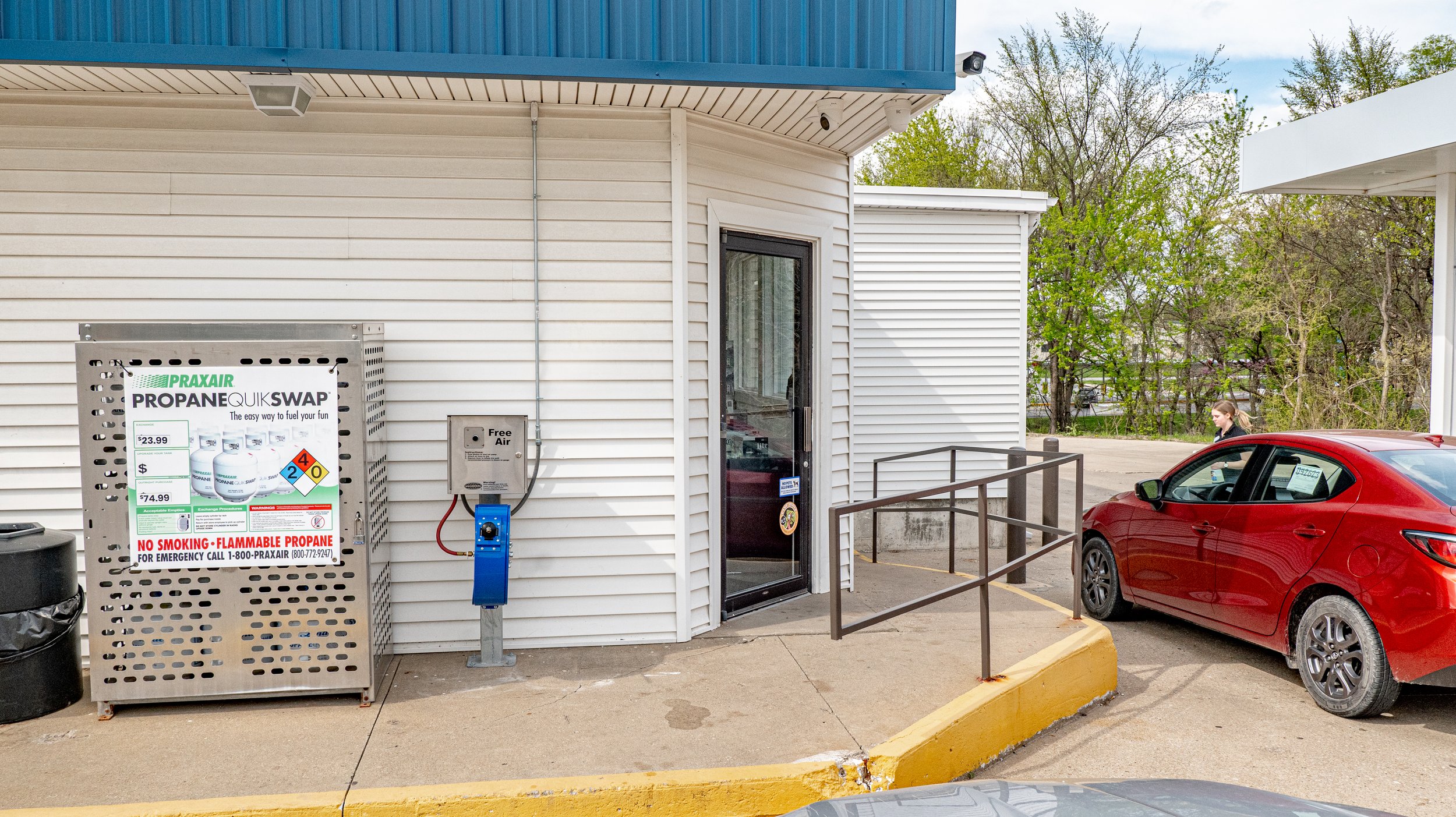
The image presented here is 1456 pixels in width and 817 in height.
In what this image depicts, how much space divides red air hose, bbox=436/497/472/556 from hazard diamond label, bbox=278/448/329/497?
72 centimetres

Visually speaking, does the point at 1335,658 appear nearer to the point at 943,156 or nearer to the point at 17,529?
the point at 17,529

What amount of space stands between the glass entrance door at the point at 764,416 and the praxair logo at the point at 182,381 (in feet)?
9.35

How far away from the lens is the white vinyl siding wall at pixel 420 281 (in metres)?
5.44

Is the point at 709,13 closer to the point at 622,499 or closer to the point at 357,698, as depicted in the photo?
the point at 622,499

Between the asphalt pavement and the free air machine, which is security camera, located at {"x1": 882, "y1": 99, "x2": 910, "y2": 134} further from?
the asphalt pavement

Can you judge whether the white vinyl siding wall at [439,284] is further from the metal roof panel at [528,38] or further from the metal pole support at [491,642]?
the metal roof panel at [528,38]

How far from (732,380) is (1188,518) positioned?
10.4 ft

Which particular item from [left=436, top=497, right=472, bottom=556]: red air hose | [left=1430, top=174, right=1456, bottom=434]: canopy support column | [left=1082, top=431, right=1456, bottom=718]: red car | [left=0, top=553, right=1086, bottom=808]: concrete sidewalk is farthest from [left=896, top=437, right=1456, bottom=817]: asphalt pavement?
[left=1430, top=174, right=1456, bottom=434]: canopy support column

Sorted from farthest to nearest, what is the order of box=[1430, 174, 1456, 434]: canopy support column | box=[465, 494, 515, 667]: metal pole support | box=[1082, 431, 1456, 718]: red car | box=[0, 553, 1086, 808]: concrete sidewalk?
box=[1430, 174, 1456, 434]: canopy support column < box=[465, 494, 515, 667]: metal pole support < box=[1082, 431, 1456, 718]: red car < box=[0, 553, 1086, 808]: concrete sidewalk

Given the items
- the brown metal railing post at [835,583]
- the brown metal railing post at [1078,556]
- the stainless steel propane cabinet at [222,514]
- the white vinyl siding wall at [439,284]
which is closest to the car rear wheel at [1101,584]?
the brown metal railing post at [1078,556]

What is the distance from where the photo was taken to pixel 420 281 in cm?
566

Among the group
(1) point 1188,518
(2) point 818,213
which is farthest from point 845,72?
(1) point 1188,518

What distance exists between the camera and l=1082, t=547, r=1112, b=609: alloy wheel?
750cm

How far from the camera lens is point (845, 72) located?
522 cm
